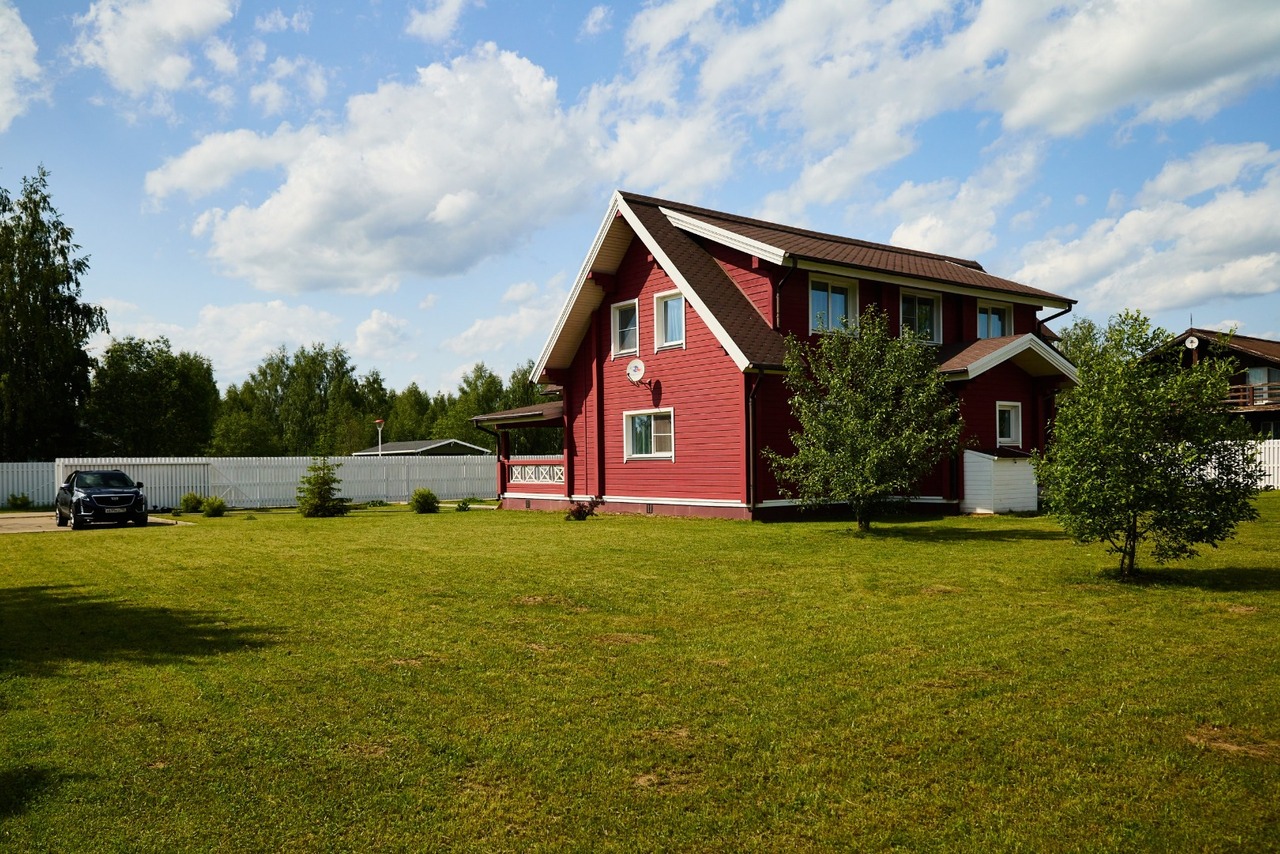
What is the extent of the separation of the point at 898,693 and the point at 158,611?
27.2ft

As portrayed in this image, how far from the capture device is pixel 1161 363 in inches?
442

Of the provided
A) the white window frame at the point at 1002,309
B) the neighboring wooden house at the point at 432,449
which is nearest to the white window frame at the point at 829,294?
the white window frame at the point at 1002,309

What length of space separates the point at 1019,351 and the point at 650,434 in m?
10.3

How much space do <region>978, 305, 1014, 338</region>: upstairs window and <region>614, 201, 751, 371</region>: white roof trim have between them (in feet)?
31.8

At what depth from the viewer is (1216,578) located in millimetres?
11086

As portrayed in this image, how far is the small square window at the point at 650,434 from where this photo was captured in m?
24.1

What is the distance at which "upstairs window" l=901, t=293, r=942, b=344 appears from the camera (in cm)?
2452

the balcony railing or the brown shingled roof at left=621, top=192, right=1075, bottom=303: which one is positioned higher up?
the brown shingled roof at left=621, top=192, right=1075, bottom=303

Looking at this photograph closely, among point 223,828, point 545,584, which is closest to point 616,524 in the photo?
point 545,584

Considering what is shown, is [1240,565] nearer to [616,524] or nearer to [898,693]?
[898,693]

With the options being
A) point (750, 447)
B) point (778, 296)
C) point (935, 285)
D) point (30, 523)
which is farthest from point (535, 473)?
point (30, 523)

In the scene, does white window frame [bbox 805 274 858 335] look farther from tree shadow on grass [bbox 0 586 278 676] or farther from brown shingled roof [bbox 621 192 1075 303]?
tree shadow on grass [bbox 0 586 278 676]

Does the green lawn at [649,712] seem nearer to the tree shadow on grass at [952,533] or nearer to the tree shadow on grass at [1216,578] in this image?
the tree shadow on grass at [1216,578]

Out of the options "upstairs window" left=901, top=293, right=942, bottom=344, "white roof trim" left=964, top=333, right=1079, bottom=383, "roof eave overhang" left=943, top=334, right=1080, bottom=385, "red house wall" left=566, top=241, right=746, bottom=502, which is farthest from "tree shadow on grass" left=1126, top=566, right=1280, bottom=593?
"upstairs window" left=901, top=293, right=942, bottom=344
